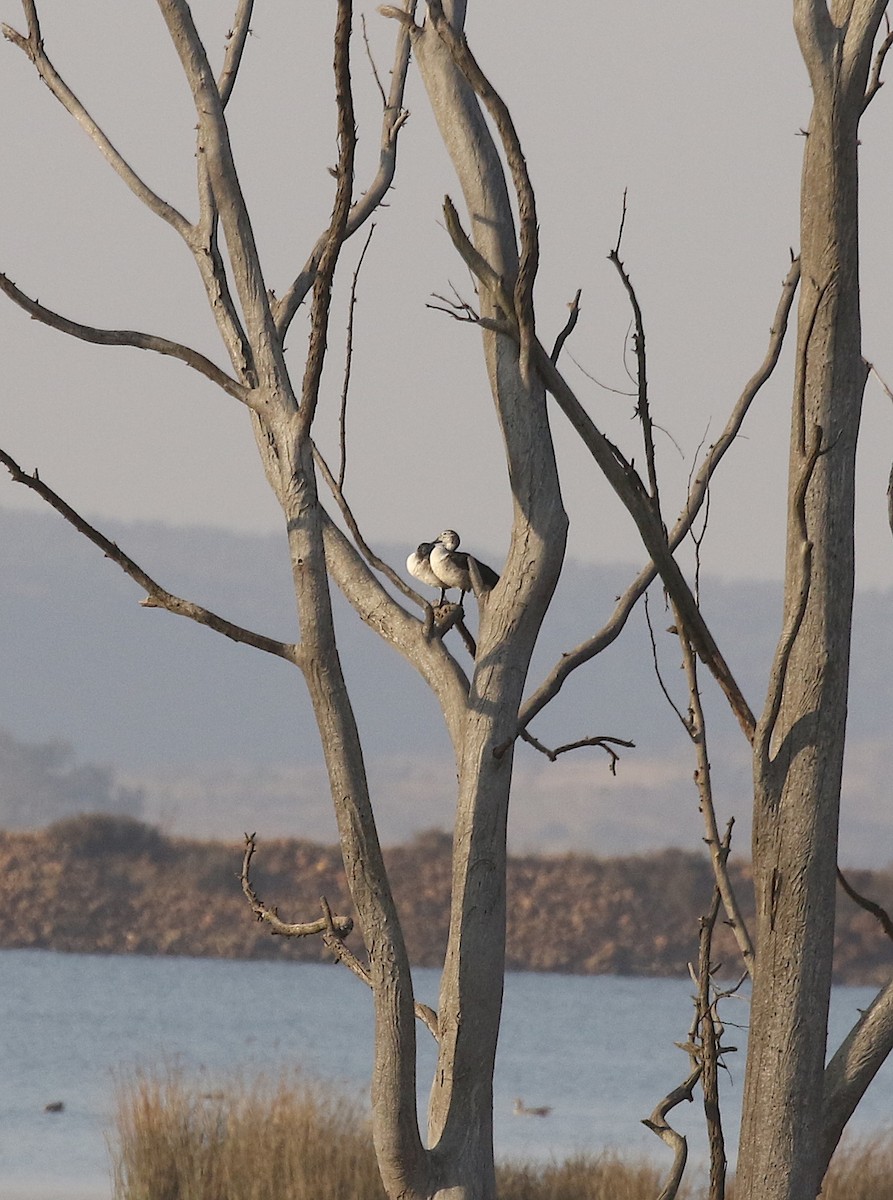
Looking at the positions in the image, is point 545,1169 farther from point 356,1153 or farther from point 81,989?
point 81,989

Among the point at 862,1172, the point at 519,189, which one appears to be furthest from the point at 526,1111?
the point at 519,189

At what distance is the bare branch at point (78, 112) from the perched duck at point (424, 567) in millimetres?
695

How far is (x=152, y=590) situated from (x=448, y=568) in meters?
0.55

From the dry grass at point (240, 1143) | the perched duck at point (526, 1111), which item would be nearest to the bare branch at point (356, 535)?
the dry grass at point (240, 1143)

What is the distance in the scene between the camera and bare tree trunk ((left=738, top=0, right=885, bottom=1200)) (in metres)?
2.09

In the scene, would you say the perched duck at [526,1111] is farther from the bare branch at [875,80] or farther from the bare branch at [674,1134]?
the bare branch at [875,80]

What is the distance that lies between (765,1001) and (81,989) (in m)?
9.44

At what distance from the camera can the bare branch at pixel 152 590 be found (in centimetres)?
230

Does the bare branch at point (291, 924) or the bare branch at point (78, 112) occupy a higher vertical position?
the bare branch at point (78, 112)

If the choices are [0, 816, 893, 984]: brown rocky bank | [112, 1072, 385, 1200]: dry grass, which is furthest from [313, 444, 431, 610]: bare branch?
[0, 816, 893, 984]: brown rocky bank

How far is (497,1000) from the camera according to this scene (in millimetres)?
2328

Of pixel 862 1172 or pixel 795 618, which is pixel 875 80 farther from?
pixel 862 1172

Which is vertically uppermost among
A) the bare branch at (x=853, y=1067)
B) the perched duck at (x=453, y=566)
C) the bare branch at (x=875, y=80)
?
the bare branch at (x=875, y=80)

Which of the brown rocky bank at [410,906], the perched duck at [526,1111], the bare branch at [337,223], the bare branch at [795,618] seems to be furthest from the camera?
the brown rocky bank at [410,906]
